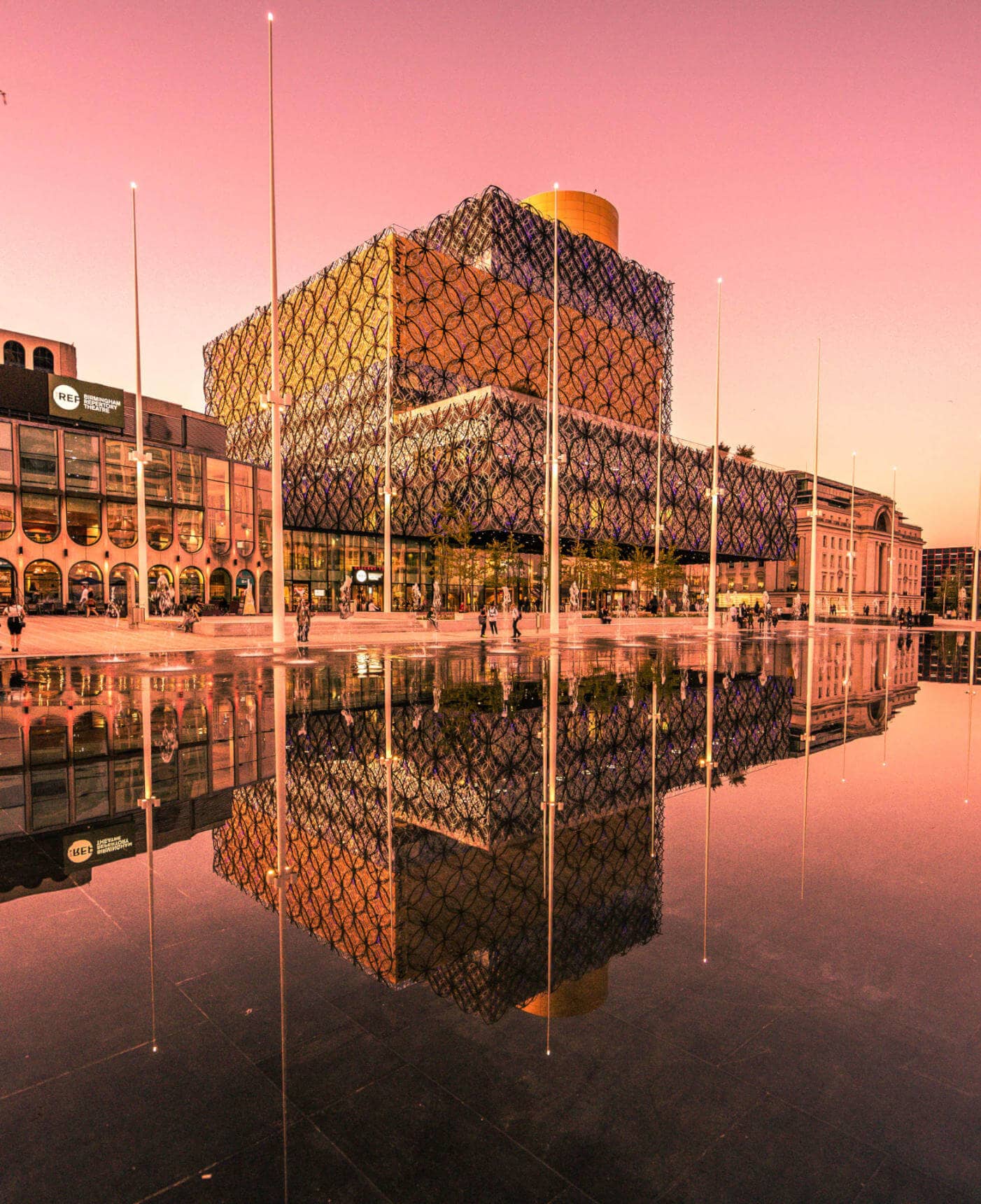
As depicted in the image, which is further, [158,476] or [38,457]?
[158,476]

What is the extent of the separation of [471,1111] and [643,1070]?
77 cm

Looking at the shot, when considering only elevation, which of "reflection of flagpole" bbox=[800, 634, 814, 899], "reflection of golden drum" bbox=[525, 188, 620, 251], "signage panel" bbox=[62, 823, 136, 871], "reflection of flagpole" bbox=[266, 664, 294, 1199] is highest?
"reflection of golden drum" bbox=[525, 188, 620, 251]

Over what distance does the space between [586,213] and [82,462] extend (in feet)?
264

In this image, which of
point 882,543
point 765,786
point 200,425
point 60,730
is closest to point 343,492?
point 200,425

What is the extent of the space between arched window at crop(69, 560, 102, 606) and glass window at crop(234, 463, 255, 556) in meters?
11.4

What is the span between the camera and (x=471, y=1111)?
8.56ft

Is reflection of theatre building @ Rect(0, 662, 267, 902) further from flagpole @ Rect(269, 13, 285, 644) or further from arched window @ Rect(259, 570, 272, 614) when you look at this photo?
arched window @ Rect(259, 570, 272, 614)

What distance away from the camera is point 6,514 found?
148 feet

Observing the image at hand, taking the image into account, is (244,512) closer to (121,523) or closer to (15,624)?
(121,523)

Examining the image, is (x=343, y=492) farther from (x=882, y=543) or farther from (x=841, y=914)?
(x=882, y=543)

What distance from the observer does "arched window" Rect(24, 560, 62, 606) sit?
46.6 metres

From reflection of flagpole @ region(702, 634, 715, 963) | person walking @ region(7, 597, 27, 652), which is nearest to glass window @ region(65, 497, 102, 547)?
person walking @ region(7, 597, 27, 652)

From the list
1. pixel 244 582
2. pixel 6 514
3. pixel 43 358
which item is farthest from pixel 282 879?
pixel 43 358

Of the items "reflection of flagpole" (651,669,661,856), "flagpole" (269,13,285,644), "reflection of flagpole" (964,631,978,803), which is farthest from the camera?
"flagpole" (269,13,285,644)
